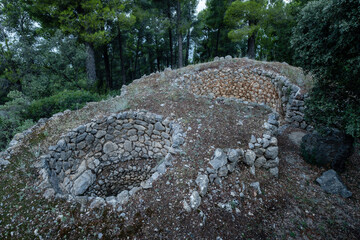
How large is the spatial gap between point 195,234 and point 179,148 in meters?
2.12

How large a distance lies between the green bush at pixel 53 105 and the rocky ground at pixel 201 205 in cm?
217

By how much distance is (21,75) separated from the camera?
31.7 ft

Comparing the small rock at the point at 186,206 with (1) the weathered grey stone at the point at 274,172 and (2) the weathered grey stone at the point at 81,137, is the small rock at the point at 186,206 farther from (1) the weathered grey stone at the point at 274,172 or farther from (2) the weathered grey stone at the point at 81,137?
(2) the weathered grey stone at the point at 81,137

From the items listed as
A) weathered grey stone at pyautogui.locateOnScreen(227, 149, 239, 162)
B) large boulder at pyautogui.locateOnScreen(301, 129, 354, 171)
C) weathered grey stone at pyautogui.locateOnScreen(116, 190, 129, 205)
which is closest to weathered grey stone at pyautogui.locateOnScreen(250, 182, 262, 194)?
weathered grey stone at pyautogui.locateOnScreen(227, 149, 239, 162)

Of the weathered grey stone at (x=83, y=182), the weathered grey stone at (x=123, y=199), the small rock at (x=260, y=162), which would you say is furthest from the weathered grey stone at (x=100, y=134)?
the small rock at (x=260, y=162)

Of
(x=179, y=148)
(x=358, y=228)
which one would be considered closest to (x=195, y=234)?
(x=179, y=148)

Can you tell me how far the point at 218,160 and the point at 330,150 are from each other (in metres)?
3.46

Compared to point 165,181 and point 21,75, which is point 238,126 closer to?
point 165,181

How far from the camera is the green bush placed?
710cm

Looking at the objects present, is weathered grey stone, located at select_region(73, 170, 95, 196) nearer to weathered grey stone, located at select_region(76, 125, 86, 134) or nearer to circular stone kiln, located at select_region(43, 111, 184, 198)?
circular stone kiln, located at select_region(43, 111, 184, 198)

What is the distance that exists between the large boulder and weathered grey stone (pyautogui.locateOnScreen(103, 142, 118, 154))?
6367 millimetres

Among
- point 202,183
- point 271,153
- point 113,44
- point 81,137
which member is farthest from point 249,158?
point 113,44

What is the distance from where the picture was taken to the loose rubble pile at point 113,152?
520 cm

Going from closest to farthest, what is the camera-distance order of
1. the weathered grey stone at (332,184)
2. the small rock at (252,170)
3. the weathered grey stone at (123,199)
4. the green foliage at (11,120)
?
the weathered grey stone at (123,199), the weathered grey stone at (332,184), the small rock at (252,170), the green foliage at (11,120)
